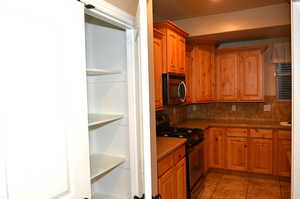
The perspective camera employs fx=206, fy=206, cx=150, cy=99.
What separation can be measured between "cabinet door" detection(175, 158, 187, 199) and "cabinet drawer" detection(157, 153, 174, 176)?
0.22 meters

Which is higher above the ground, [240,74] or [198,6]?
[198,6]

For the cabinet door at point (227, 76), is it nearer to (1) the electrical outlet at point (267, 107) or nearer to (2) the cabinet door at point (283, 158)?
(1) the electrical outlet at point (267, 107)

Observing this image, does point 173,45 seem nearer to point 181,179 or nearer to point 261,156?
point 181,179

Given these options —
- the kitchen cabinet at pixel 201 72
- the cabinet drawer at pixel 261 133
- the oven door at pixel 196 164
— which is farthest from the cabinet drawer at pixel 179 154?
the cabinet drawer at pixel 261 133

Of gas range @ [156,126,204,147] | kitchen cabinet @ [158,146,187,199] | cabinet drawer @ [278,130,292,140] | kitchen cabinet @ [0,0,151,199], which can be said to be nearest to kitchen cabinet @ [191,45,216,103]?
gas range @ [156,126,204,147]

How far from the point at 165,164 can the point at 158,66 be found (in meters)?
1.25

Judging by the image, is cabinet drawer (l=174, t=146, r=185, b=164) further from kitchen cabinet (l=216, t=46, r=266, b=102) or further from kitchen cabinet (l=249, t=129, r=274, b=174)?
kitchen cabinet (l=216, t=46, r=266, b=102)

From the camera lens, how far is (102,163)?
5.21ft

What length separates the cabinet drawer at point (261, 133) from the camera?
11.8 feet

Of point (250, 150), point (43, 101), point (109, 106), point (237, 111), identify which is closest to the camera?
point (43, 101)

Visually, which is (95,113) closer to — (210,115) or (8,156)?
(8,156)

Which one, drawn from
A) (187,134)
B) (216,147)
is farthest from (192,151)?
(216,147)

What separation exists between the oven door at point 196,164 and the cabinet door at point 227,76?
1.42 meters

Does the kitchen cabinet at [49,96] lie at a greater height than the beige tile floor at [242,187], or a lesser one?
greater
